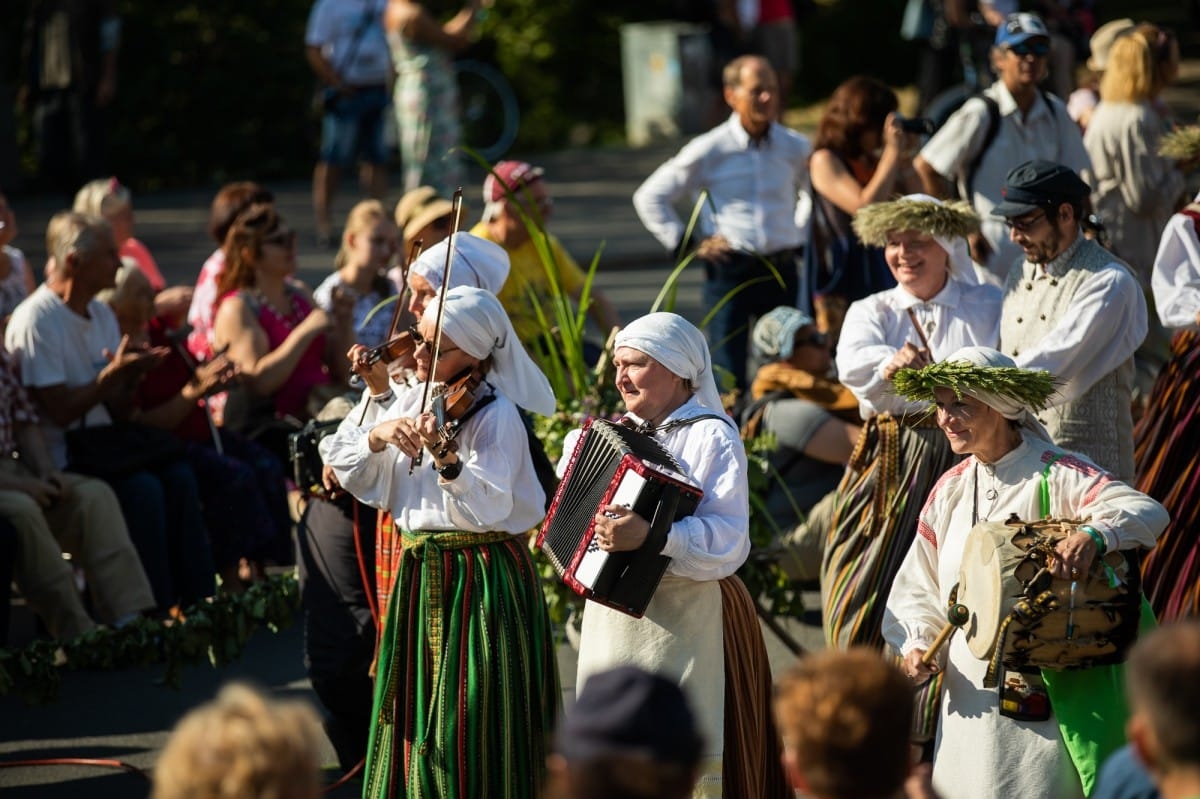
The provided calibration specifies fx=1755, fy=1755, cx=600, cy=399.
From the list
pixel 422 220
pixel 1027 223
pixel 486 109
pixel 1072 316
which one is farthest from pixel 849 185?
pixel 486 109

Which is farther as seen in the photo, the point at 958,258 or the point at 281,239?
the point at 281,239

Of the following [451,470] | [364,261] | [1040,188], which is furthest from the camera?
[364,261]

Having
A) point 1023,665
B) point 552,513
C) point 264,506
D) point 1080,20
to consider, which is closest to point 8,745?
point 264,506

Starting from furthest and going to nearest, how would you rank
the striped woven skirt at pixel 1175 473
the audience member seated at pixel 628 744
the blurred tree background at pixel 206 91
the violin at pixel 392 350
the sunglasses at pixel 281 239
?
the blurred tree background at pixel 206 91
the sunglasses at pixel 281 239
the striped woven skirt at pixel 1175 473
the violin at pixel 392 350
the audience member seated at pixel 628 744

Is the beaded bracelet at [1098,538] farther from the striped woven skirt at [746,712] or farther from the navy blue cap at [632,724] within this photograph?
the navy blue cap at [632,724]

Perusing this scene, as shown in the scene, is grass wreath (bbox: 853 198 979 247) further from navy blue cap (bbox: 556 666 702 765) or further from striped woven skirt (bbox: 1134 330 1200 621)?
navy blue cap (bbox: 556 666 702 765)

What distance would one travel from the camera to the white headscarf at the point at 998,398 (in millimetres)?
4551

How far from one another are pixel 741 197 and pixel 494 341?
3.90 metres

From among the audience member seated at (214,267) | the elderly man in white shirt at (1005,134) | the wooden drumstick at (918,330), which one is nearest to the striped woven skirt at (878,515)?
the wooden drumstick at (918,330)

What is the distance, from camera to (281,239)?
794cm

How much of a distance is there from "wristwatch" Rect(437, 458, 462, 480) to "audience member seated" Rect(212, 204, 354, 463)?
3031mm

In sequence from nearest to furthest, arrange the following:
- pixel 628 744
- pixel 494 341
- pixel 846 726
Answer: pixel 628 744 → pixel 846 726 → pixel 494 341

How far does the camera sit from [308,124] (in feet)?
57.5

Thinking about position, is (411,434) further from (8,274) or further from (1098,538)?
(8,274)
